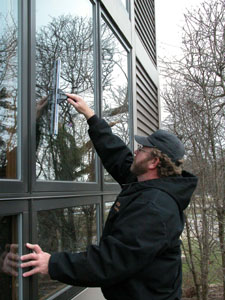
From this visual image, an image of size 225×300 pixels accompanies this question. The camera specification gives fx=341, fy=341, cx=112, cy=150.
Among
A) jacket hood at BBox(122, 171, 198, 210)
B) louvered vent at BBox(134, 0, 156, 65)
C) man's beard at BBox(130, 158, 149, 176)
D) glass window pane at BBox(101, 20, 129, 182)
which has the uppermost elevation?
louvered vent at BBox(134, 0, 156, 65)

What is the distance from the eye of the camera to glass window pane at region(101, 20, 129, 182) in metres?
3.51

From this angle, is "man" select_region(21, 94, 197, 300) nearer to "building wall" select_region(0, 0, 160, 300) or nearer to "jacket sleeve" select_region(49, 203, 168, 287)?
"jacket sleeve" select_region(49, 203, 168, 287)

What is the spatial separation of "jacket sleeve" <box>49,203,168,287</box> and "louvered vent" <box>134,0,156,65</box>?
13.7ft

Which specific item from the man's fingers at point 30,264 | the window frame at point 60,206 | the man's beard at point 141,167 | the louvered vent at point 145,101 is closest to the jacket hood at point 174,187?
the man's beard at point 141,167

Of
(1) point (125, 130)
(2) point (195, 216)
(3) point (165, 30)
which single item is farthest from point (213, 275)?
(3) point (165, 30)

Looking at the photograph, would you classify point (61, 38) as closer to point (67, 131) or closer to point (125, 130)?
point (67, 131)

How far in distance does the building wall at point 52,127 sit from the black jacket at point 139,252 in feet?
1.19

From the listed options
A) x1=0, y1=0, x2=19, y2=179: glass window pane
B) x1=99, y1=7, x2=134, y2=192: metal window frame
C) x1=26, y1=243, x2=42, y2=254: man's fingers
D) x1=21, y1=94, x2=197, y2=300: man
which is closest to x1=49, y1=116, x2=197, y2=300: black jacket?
x1=21, y1=94, x2=197, y2=300: man

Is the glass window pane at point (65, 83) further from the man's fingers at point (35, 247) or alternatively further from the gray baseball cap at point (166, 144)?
the gray baseball cap at point (166, 144)

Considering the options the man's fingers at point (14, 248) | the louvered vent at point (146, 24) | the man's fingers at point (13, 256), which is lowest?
the man's fingers at point (13, 256)

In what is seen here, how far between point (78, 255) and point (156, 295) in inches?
19.7

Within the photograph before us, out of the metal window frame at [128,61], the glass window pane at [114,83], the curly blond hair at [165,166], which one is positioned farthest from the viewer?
the glass window pane at [114,83]

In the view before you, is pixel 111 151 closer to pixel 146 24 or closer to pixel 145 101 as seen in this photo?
pixel 145 101

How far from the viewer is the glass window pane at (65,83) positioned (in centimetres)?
214
